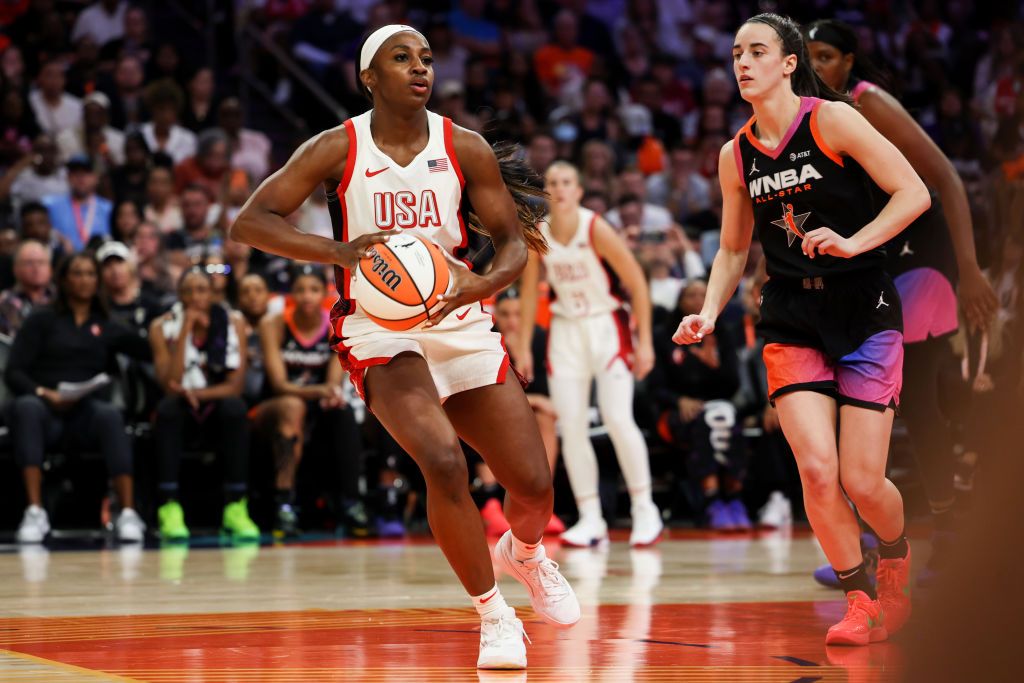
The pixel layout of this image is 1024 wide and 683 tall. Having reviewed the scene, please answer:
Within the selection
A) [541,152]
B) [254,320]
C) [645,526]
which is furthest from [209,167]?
[645,526]

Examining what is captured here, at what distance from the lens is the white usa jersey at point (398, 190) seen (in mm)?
4574

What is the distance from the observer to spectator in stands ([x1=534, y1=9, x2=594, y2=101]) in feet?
51.7

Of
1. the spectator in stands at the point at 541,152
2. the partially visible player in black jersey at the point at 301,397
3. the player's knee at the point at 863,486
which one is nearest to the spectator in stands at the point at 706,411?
the partially visible player in black jersey at the point at 301,397

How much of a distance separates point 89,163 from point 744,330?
5.37 metres

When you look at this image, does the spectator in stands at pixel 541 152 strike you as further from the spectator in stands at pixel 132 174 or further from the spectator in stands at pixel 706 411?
the spectator in stands at pixel 132 174

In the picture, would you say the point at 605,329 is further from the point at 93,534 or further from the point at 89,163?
the point at 89,163

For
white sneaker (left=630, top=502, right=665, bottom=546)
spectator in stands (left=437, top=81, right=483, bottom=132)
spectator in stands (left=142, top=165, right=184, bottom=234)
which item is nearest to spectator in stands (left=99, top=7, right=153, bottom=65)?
spectator in stands (left=142, top=165, right=184, bottom=234)

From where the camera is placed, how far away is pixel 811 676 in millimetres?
3992

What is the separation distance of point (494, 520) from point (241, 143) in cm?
566

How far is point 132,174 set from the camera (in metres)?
12.5

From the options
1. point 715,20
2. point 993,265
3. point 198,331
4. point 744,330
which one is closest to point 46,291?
point 198,331

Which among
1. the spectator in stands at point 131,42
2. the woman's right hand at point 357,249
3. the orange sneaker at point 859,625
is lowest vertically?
the orange sneaker at point 859,625

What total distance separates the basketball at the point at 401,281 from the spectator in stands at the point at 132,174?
27.4 ft

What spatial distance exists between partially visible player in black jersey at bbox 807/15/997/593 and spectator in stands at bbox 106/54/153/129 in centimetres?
880
